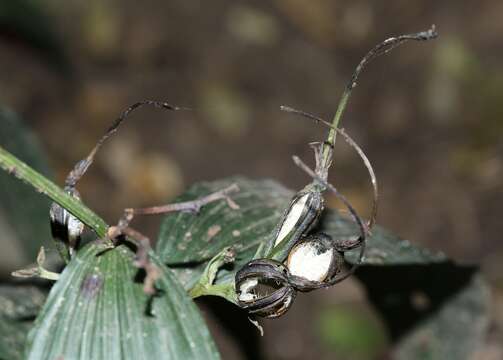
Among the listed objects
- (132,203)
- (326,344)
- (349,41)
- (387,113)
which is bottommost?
(326,344)

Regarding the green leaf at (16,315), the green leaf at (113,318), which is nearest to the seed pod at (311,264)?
the green leaf at (113,318)

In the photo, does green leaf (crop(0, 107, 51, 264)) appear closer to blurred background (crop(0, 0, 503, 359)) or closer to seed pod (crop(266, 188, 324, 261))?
seed pod (crop(266, 188, 324, 261))

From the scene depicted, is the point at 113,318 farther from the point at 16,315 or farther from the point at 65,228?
the point at 16,315

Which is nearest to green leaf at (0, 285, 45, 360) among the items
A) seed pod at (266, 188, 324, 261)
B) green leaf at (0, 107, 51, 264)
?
green leaf at (0, 107, 51, 264)

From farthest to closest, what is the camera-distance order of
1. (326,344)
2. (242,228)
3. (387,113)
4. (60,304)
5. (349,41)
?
1. (349,41)
2. (387,113)
3. (326,344)
4. (242,228)
5. (60,304)

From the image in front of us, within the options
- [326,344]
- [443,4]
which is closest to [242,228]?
[326,344]

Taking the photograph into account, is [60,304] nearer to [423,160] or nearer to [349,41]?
[423,160]

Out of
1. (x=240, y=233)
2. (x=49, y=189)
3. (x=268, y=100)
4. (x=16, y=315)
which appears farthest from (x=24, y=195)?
(x=268, y=100)
